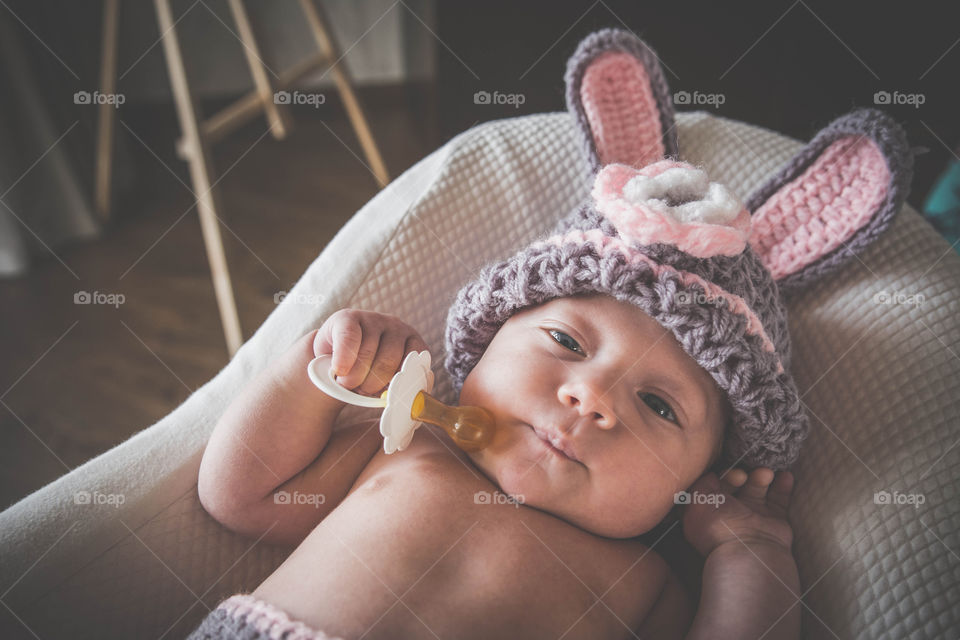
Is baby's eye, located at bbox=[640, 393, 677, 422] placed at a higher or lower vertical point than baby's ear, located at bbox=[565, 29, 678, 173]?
lower

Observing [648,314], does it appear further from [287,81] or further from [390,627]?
[287,81]

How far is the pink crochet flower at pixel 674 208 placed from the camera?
80cm

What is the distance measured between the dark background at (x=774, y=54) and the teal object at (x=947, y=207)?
0.83ft

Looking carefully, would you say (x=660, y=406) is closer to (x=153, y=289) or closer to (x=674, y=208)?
(x=674, y=208)

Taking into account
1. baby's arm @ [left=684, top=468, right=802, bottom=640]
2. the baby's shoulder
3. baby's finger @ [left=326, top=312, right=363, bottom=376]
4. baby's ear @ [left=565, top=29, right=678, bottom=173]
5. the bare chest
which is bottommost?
the baby's shoulder

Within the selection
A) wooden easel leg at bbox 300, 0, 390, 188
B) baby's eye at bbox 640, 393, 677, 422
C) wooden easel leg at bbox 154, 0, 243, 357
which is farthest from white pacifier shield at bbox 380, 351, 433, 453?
wooden easel leg at bbox 300, 0, 390, 188

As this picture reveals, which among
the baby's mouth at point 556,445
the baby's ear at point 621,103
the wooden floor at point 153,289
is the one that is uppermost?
the baby's ear at point 621,103

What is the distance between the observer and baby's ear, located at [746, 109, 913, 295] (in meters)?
0.90

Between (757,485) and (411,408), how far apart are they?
506 millimetres

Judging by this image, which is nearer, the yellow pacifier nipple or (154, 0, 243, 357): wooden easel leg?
the yellow pacifier nipple

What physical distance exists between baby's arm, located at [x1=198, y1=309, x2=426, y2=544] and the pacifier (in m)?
0.04

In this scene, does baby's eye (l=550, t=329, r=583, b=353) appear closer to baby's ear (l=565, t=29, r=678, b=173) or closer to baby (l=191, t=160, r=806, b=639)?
baby (l=191, t=160, r=806, b=639)

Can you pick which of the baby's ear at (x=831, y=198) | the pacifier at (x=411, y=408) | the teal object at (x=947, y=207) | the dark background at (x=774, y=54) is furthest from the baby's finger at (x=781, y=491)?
the dark background at (x=774, y=54)

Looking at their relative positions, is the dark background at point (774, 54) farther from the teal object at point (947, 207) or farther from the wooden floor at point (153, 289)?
the wooden floor at point (153, 289)
